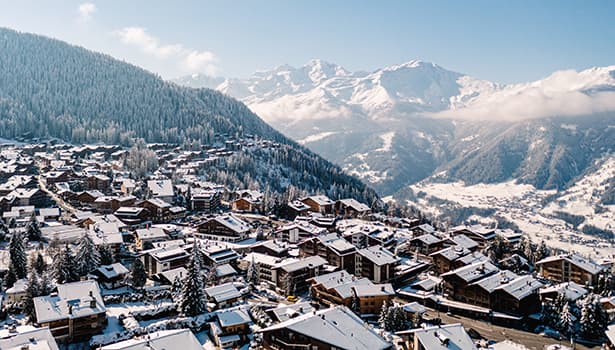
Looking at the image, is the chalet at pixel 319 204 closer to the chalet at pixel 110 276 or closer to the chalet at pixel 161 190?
the chalet at pixel 161 190

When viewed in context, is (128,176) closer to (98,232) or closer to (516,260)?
(98,232)

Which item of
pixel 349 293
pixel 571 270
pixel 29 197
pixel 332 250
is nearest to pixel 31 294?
pixel 349 293

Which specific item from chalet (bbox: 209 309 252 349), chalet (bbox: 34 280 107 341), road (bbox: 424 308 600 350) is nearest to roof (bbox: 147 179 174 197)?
chalet (bbox: 34 280 107 341)

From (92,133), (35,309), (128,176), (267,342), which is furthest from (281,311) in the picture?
(92,133)

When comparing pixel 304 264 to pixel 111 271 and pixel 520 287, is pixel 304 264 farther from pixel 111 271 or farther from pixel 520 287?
pixel 520 287

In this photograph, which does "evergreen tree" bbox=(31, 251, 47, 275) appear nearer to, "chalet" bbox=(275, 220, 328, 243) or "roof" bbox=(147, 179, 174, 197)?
"chalet" bbox=(275, 220, 328, 243)

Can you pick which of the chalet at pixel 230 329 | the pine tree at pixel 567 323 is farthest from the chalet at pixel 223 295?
the pine tree at pixel 567 323
